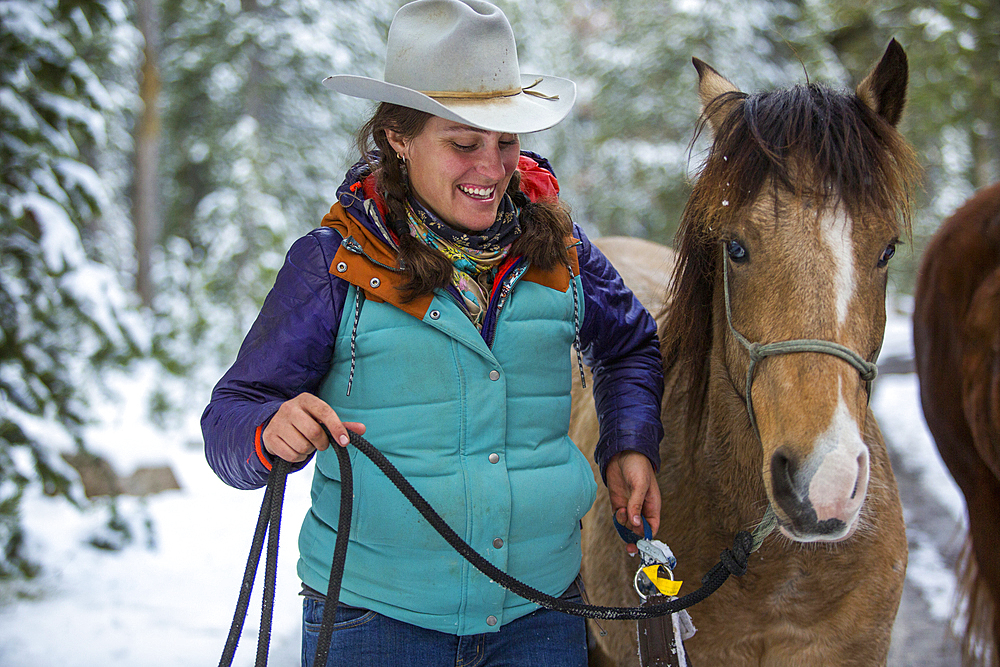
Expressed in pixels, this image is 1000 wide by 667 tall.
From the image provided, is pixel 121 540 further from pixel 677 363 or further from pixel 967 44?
pixel 967 44

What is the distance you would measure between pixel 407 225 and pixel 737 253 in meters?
0.70

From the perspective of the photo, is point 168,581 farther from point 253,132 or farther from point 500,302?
point 253,132

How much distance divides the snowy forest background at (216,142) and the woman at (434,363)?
24.5 inches

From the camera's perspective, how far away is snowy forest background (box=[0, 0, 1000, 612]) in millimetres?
3518

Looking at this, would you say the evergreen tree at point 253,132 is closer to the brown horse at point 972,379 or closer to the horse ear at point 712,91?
the brown horse at point 972,379

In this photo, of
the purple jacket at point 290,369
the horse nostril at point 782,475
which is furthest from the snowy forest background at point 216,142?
the horse nostril at point 782,475

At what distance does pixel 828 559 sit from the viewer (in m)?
1.79

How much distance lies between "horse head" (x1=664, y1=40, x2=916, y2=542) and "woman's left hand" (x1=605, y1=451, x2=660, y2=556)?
23 cm

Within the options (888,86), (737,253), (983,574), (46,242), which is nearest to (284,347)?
(737,253)

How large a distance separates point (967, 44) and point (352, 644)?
7.01m

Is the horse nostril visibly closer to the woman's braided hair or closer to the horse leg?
the woman's braided hair

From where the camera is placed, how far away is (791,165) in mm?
Answer: 1560

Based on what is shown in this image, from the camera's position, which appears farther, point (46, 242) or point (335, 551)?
point (46, 242)

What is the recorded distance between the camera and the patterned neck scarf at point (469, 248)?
162 cm
